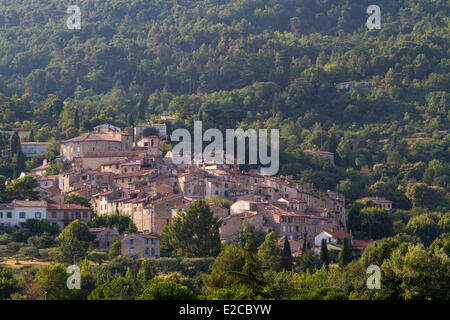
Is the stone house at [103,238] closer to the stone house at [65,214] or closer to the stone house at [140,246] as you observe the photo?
the stone house at [140,246]

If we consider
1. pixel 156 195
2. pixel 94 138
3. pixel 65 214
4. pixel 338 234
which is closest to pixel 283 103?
pixel 94 138

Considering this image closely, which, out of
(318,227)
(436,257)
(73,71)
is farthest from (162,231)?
(73,71)

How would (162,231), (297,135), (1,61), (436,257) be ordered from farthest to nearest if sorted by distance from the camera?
(1,61), (297,135), (162,231), (436,257)

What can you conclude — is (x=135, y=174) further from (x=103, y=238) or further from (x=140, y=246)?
(x=140, y=246)

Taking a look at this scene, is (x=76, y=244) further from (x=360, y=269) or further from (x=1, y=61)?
(x=1, y=61)

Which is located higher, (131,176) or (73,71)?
(73,71)

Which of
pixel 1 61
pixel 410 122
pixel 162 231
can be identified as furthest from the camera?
pixel 1 61

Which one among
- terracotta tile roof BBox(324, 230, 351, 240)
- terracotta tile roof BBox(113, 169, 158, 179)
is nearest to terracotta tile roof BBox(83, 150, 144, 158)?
terracotta tile roof BBox(113, 169, 158, 179)
